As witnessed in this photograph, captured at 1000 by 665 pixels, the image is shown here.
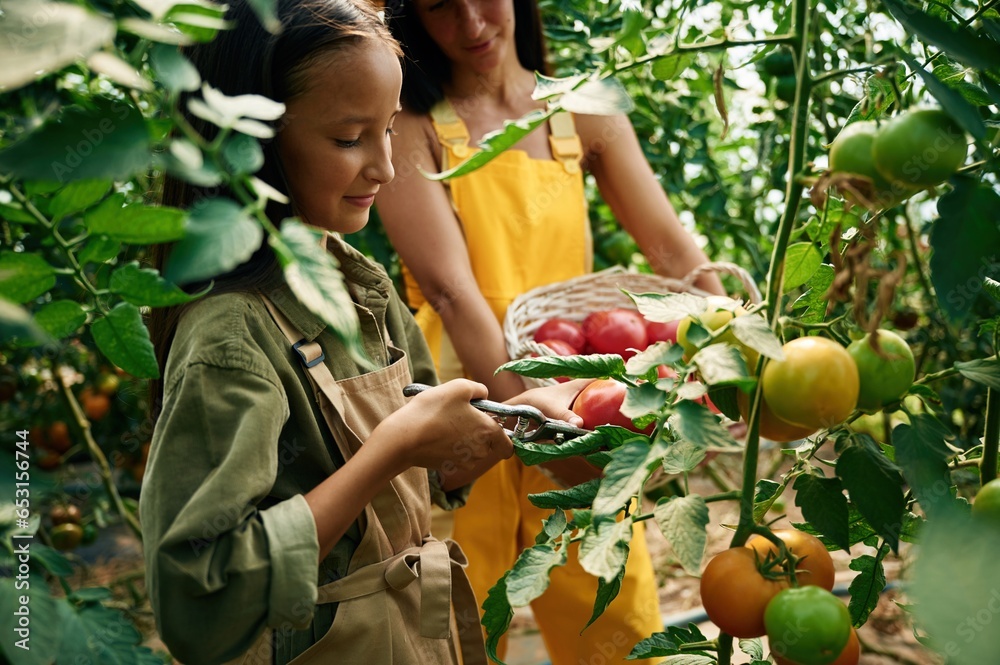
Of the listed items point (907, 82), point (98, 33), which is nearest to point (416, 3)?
point (907, 82)

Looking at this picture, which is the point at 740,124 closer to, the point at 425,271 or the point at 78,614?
the point at 425,271

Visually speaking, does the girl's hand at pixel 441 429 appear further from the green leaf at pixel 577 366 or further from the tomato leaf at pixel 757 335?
the tomato leaf at pixel 757 335

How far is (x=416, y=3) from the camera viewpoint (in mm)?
1662

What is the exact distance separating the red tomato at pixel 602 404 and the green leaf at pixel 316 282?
59 cm

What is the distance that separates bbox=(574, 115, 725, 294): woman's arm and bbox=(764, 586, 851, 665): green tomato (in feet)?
4.10

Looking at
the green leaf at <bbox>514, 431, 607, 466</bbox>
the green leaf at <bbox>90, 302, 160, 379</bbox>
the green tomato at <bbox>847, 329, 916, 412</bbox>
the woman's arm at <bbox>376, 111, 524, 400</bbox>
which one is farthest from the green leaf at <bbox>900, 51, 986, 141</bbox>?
the woman's arm at <bbox>376, 111, 524, 400</bbox>

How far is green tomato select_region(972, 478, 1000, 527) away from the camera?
0.64m

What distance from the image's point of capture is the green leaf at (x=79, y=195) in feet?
2.07

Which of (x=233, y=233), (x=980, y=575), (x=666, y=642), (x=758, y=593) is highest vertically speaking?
(x=233, y=233)

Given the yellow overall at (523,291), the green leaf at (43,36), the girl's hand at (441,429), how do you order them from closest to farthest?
1. the green leaf at (43,36)
2. the girl's hand at (441,429)
3. the yellow overall at (523,291)

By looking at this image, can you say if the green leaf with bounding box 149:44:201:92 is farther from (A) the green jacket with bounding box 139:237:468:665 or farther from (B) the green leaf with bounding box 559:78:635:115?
(A) the green jacket with bounding box 139:237:468:665

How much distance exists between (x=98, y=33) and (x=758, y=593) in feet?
1.86

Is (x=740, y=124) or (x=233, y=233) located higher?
(x=233, y=233)

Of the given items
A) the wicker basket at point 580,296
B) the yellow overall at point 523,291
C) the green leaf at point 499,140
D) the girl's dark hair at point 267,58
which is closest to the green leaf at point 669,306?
the green leaf at point 499,140
